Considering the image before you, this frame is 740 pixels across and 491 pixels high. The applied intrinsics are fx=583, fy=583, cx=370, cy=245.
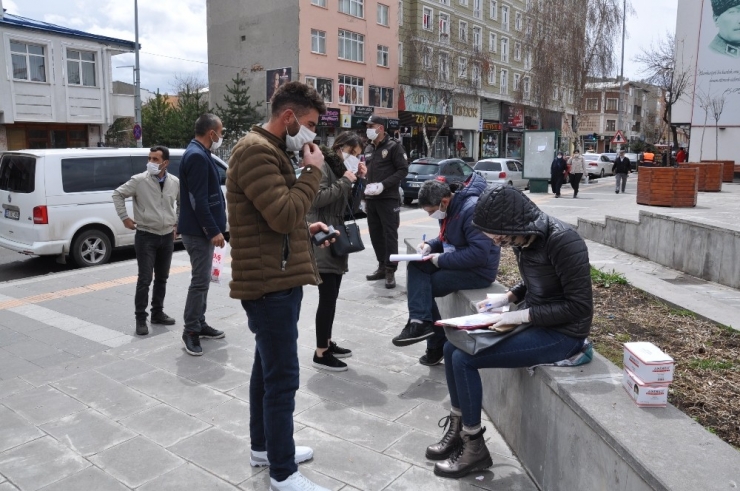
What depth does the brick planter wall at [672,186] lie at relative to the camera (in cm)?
1138

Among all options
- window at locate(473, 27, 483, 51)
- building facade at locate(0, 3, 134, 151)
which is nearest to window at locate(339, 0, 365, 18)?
window at locate(473, 27, 483, 51)

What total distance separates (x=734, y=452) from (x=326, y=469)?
194 cm

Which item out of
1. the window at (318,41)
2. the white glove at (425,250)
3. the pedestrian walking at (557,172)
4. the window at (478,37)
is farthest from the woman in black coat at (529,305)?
the window at (478,37)

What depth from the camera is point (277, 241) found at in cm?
271

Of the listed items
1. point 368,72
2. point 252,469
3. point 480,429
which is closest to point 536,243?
point 480,429

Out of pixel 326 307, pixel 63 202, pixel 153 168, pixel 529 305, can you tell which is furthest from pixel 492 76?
pixel 529 305

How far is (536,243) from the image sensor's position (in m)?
2.98

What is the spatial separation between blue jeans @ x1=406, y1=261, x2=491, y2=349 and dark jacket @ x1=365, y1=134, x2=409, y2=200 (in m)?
2.60

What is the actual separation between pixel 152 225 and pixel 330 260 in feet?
6.90

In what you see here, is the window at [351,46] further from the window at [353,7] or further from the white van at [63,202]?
the white van at [63,202]

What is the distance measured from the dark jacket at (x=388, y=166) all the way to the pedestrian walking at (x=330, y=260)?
6.94 ft

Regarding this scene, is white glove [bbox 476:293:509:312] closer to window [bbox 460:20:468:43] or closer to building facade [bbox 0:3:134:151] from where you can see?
building facade [bbox 0:3:134:151]

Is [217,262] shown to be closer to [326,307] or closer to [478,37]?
[326,307]

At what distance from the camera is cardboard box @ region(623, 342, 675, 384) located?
2.49 metres
